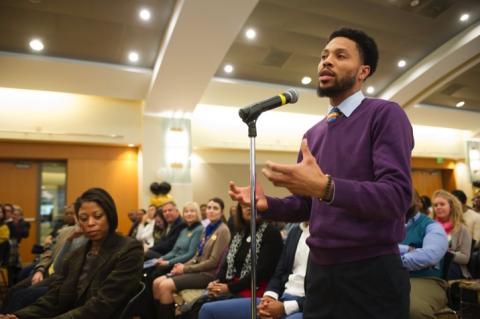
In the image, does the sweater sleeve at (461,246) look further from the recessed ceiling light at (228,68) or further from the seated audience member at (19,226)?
the seated audience member at (19,226)

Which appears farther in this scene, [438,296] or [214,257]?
[214,257]

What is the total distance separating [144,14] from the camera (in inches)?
207

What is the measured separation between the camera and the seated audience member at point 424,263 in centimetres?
208

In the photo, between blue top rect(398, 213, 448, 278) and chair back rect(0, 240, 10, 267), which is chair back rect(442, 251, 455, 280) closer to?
blue top rect(398, 213, 448, 278)

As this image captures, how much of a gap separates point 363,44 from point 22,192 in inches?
302

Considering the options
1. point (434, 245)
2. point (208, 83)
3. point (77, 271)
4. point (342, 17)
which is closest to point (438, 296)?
point (434, 245)

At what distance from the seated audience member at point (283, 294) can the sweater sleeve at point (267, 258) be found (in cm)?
8

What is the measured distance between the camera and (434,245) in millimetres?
2258

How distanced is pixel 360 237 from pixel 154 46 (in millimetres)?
5767

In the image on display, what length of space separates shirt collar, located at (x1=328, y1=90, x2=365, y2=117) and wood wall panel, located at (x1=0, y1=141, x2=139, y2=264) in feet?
23.6

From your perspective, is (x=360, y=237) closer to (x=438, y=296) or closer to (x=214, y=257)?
(x=438, y=296)

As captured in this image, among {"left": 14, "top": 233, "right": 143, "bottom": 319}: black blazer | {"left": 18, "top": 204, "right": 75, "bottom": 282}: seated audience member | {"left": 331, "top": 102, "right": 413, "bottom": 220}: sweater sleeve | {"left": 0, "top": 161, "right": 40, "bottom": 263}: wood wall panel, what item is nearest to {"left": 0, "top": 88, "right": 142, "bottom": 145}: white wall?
{"left": 0, "top": 161, "right": 40, "bottom": 263}: wood wall panel

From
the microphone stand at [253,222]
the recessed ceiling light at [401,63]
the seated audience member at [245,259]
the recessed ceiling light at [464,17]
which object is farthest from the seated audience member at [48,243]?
the recessed ceiling light at [464,17]

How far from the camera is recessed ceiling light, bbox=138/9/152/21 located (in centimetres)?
521
